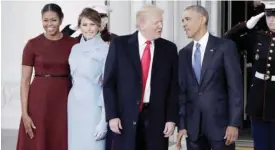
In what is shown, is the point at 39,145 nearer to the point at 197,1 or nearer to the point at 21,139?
the point at 21,139

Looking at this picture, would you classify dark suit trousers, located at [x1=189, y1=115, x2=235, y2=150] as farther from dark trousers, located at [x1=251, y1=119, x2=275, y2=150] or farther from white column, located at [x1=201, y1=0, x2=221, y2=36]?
white column, located at [x1=201, y1=0, x2=221, y2=36]

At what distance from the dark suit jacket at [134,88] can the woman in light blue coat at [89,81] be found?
0.74 feet

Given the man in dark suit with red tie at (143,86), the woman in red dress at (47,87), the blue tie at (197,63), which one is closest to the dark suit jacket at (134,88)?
the man in dark suit with red tie at (143,86)

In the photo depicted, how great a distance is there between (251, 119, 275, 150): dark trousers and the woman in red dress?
128cm

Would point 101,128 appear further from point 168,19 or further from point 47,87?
point 168,19

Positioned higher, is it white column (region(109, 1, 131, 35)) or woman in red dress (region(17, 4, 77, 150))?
white column (region(109, 1, 131, 35))

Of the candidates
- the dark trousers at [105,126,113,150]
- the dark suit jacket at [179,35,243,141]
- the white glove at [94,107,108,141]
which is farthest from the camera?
the dark trousers at [105,126,113,150]

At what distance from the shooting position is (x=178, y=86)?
352 centimetres

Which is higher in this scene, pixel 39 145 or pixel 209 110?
pixel 209 110

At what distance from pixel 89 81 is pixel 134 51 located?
1.42ft

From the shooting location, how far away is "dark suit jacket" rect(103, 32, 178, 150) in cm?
345

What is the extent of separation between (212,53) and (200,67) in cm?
11

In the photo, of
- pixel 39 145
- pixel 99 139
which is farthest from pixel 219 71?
pixel 39 145

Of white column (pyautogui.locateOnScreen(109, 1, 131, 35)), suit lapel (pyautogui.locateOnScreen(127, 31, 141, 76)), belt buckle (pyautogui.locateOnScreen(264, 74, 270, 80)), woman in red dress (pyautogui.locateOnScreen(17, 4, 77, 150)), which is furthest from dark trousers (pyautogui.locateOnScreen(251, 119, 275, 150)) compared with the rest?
white column (pyautogui.locateOnScreen(109, 1, 131, 35))
